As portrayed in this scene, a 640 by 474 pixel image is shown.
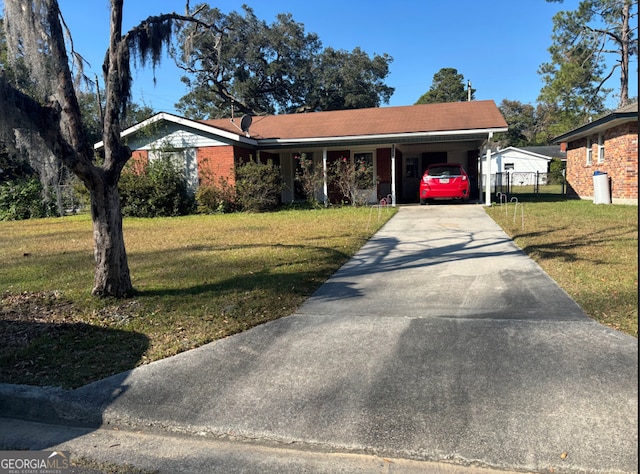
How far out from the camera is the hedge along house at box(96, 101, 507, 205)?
17.3 m

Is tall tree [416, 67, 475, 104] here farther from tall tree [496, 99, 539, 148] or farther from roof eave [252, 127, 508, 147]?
roof eave [252, 127, 508, 147]

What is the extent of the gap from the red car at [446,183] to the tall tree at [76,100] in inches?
490

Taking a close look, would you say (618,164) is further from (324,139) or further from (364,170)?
(324,139)

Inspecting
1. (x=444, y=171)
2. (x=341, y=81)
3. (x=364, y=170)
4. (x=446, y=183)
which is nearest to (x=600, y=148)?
(x=444, y=171)

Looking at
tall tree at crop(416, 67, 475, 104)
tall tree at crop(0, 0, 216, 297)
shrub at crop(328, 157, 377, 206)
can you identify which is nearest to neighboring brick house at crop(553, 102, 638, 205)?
shrub at crop(328, 157, 377, 206)

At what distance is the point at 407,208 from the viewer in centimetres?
1723

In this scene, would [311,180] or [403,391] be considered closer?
[403,391]

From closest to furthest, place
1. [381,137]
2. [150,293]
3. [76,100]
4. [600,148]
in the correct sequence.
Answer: [76,100], [150,293], [381,137], [600,148]

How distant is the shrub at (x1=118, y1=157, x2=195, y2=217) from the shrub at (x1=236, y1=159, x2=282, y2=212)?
247 cm

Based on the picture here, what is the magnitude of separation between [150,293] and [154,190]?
12.2m

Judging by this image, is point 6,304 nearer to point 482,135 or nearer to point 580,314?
point 580,314

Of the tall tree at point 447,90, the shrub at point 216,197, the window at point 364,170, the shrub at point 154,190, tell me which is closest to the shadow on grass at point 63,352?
the shrub at point 216,197

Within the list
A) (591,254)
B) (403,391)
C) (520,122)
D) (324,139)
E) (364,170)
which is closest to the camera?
(403,391)

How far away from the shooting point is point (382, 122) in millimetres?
19516
